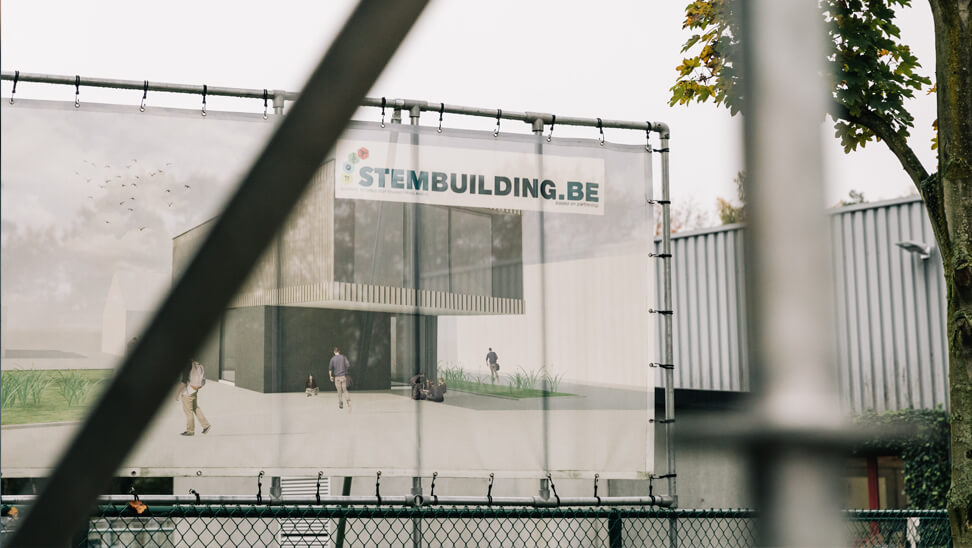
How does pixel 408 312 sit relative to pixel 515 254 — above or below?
below

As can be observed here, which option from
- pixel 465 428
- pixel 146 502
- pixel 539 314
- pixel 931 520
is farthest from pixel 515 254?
pixel 931 520

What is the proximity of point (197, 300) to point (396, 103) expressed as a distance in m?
4.79

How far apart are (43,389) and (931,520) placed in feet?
18.1

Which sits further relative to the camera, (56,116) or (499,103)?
(499,103)

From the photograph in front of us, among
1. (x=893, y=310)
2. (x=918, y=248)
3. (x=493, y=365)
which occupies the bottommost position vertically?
(x=493, y=365)

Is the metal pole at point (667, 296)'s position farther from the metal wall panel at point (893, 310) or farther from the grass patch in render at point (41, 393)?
the metal wall panel at point (893, 310)

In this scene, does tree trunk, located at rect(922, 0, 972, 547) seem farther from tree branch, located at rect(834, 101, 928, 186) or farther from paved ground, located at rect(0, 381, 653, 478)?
paved ground, located at rect(0, 381, 653, 478)

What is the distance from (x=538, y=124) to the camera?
5.45 m

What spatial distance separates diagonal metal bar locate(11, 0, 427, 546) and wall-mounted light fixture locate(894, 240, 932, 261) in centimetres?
1292

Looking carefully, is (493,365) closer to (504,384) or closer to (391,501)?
(504,384)

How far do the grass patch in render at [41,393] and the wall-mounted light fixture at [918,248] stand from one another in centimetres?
1113

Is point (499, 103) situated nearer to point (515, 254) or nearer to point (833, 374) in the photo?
point (515, 254)

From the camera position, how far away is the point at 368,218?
17.0 ft

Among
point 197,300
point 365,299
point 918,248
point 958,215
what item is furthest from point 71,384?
point 918,248
